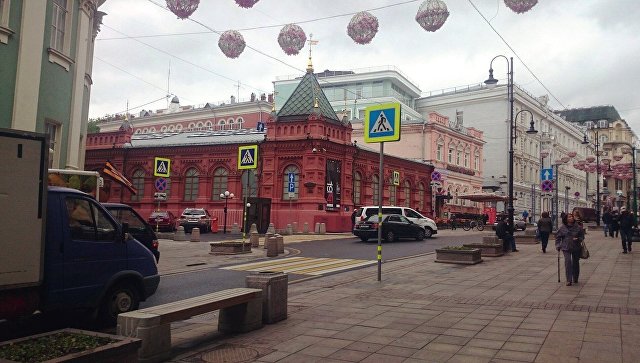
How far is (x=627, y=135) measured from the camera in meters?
94.1

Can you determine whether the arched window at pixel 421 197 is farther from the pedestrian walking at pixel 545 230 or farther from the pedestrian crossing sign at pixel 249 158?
the pedestrian crossing sign at pixel 249 158

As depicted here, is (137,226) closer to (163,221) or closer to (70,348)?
(70,348)

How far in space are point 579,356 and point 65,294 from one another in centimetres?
641

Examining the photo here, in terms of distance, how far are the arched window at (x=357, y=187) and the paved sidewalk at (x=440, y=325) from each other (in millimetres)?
26843

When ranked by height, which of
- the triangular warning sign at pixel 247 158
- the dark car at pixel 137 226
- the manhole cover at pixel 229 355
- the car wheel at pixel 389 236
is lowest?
the manhole cover at pixel 229 355

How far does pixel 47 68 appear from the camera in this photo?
15.8 metres

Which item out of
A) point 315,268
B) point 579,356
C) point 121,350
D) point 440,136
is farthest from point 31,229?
point 440,136

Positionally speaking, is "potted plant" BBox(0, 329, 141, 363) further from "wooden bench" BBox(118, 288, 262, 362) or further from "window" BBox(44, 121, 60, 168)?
"window" BBox(44, 121, 60, 168)

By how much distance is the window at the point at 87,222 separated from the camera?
7.08 meters

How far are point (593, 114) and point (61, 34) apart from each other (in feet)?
385

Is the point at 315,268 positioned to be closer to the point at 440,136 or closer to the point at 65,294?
the point at 65,294

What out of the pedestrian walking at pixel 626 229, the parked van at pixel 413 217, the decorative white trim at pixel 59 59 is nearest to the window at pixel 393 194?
the parked van at pixel 413 217

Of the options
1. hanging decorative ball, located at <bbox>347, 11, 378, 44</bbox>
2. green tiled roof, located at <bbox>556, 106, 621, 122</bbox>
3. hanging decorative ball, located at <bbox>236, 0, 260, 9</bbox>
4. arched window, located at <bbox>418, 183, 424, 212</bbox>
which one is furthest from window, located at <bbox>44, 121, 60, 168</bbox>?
green tiled roof, located at <bbox>556, 106, 621, 122</bbox>

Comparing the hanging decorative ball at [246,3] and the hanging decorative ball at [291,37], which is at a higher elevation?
the hanging decorative ball at [291,37]
